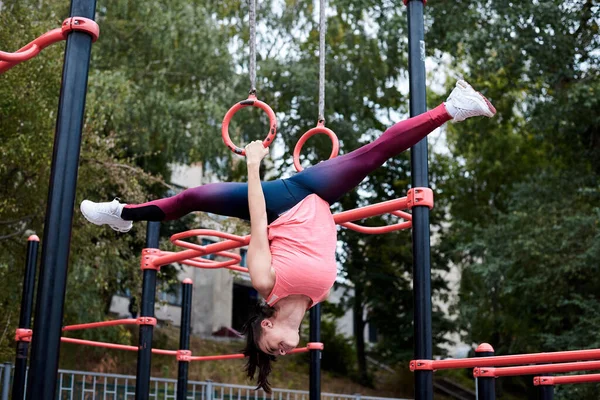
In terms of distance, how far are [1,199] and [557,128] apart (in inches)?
344

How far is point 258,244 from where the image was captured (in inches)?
113

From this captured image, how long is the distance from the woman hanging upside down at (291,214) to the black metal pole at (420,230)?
2.36ft

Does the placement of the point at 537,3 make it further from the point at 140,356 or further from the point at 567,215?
the point at 140,356

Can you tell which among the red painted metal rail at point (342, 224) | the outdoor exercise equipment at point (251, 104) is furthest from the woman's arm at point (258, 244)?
the red painted metal rail at point (342, 224)

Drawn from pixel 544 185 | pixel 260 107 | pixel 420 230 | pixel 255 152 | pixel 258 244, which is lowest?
pixel 258 244

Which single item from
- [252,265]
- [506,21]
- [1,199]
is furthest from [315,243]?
[506,21]

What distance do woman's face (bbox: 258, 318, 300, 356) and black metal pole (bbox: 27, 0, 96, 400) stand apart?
0.85 meters

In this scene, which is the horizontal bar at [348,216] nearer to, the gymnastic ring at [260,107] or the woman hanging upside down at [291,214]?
the woman hanging upside down at [291,214]

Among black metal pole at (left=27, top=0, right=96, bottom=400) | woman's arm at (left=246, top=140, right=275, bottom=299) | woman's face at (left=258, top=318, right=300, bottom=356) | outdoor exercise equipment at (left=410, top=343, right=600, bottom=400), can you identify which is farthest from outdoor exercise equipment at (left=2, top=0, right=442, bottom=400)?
woman's face at (left=258, top=318, right=300, bottom=356)

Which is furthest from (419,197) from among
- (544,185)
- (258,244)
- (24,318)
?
(544,185)

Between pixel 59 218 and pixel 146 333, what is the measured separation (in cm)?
276

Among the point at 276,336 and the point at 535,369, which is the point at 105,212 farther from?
the point at 535,369

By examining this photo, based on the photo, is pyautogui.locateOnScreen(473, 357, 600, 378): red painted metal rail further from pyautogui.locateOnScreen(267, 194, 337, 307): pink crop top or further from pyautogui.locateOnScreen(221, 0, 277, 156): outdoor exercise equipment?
pyautogui.locateOnScreen(221, 0, 277, 156): outdoor exercise equipment

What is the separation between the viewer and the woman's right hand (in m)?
3.03
